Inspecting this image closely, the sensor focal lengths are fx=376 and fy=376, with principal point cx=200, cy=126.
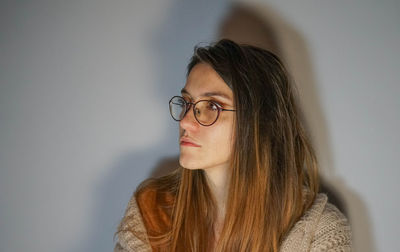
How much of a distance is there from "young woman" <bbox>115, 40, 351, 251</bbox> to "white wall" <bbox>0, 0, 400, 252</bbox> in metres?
0.17

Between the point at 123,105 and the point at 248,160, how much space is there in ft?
2.07

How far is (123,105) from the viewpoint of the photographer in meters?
1.62

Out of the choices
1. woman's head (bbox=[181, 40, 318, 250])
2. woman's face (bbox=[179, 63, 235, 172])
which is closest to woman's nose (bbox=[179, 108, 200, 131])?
woman's face (bbox=[179, 63, 235, 172])

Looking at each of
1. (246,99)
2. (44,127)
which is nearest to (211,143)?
(246,99)

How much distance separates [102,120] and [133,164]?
24cm

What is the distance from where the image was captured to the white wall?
4.52ft

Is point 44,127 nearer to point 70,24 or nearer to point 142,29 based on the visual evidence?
point 70,24

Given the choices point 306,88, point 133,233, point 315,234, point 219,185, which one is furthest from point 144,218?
point 306,88

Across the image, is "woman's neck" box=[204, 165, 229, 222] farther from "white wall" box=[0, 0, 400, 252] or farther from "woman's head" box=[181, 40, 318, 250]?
"white wall" box=[0, 0, 400, 252]

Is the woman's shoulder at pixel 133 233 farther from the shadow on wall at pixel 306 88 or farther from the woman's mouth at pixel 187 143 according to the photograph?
the shadow on wall at pixel 306 88

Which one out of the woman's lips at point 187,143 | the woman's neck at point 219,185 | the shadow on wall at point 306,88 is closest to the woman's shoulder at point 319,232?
the shadow on wall at point 306,88

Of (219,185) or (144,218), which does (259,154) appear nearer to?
(219,185)

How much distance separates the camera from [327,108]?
143 cm

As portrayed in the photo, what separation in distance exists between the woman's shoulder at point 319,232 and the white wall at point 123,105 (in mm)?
197
